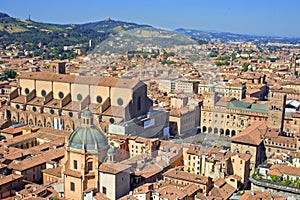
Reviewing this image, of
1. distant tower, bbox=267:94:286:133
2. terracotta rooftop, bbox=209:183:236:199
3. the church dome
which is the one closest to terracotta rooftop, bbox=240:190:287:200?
terracotta rooftop, bbox=209:183:236:199

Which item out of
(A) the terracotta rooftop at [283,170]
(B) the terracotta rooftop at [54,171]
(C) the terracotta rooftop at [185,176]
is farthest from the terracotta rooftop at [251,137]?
(B) the terracotta rooftop at [54,171]

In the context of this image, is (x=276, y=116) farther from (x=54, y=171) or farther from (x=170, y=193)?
(x=54, y=171)

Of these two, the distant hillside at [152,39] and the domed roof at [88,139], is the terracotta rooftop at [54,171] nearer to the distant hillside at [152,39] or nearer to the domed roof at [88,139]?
the domed roof at [88,139]

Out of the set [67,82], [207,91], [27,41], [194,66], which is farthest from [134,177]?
[27,41]

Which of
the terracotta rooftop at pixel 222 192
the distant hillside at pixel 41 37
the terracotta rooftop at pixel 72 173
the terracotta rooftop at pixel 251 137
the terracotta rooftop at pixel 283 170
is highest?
the distant hillside at pixel 41 37

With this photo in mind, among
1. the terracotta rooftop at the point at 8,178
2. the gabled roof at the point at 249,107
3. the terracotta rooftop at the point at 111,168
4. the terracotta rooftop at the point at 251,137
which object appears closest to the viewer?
the terracotta rooftop at the point at 111,168

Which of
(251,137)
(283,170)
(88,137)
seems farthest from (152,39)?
(251,137)

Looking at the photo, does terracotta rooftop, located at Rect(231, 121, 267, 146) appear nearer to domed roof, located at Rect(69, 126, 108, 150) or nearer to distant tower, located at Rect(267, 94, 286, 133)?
distant tower, located at Rect(267, 94, 286, 133)

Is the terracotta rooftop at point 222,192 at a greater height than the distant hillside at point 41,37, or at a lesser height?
lesser

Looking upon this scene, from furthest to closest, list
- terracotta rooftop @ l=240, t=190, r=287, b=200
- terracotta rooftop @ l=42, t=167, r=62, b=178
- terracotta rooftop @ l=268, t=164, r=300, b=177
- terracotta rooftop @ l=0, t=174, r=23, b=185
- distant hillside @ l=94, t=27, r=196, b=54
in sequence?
terracotta rooftop @ l=42, t=167, r=62, b=178 < terracotta rooftop @ l=268, t=164, r=300, b=177 < terracotta rooftop @ l=0, t=174, r=23, b=185 < terracotta rooftop @ l=240, t=190, r=287, b=200 < distant hillside @ l=94, t=27, r=196, b=54
